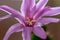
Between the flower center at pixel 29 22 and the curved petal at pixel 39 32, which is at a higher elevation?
the flower center at pixel 29 22

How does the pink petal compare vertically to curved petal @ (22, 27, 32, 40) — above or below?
above

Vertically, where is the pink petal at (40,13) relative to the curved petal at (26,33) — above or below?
above

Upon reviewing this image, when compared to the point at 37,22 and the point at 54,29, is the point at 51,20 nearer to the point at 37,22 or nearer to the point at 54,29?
the point at 37,22

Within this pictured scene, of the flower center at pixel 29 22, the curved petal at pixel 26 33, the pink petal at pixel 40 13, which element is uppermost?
the pink petal at pixel 40 13

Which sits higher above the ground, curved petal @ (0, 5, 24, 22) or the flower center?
curved petal @ (0, 5, 24, 22)

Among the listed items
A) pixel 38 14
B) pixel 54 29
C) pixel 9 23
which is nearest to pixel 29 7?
pixel 38 14

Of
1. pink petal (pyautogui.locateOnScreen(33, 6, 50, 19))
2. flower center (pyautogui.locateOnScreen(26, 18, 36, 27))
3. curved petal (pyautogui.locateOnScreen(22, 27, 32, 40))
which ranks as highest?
pink petal (pyautogui.locateOnScreen(33, 6, 50, 19))

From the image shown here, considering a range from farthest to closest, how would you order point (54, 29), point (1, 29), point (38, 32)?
1. point (54, 29)
2. point (1, 29)
3. point (38, 32)

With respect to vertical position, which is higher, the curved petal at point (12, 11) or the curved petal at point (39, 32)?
the curved petal at point (12, 11)
